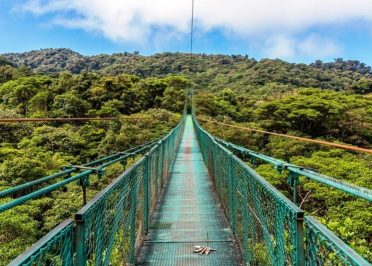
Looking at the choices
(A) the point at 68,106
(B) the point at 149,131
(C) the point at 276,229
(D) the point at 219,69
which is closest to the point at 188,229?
(C) the point at 276,229

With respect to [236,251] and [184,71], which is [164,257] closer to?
[236,251]

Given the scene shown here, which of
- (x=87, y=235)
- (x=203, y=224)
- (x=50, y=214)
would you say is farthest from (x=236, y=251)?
(x=50, y=214)

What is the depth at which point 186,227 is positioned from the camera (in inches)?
143

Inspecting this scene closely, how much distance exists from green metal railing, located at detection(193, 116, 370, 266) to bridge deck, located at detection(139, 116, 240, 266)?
0.21 m

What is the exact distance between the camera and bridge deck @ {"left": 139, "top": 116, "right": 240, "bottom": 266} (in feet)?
9.21

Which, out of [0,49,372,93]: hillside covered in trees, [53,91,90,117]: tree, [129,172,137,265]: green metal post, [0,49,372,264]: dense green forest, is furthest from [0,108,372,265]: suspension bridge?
[0,49,372,93]: hillside covered in trees

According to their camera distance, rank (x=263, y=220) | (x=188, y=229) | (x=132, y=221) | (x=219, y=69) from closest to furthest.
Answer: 1. (x=263, y=220)
2. (x=132, y=221)
3. (x=188, y=229)
4. (x=219, y=69)

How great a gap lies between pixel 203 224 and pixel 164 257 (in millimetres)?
923

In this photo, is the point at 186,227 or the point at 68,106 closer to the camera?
the point at 186,227

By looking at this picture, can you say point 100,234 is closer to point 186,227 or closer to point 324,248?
point 324,248

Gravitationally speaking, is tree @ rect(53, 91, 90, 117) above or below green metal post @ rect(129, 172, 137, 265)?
above

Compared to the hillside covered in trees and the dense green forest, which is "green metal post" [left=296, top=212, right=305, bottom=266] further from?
the hillside covered in trees

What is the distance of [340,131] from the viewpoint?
77.3 ft

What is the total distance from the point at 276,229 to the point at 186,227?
6.73ft
